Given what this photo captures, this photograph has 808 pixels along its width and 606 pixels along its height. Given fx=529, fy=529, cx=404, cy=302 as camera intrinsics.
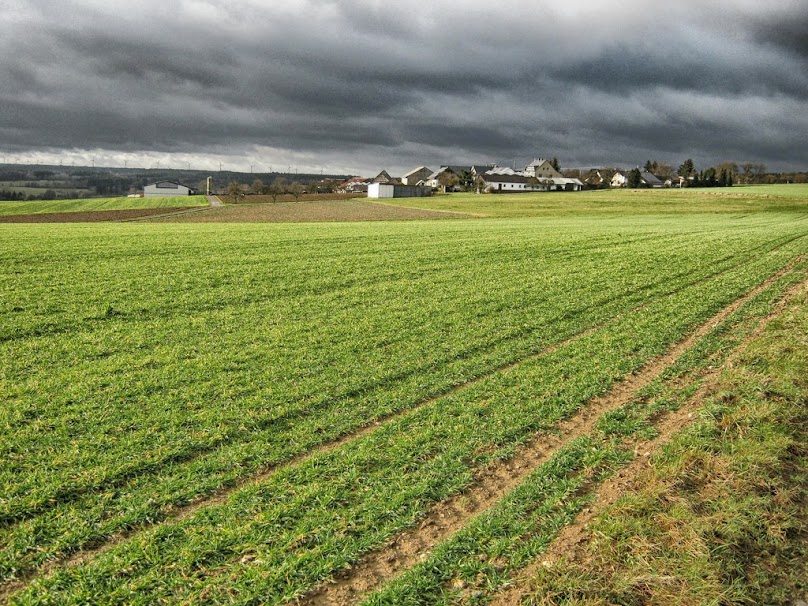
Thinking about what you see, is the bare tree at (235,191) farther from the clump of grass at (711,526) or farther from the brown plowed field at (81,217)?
the clump of grass at (711,526)

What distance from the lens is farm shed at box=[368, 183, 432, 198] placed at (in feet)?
439

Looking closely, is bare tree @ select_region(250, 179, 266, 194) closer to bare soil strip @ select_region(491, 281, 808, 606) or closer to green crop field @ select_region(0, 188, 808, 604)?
green crop field @ select_region(0, 188, 808, 604)

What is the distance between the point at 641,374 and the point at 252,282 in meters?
13.0

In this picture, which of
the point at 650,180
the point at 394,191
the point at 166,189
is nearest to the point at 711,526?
the point at 394,191

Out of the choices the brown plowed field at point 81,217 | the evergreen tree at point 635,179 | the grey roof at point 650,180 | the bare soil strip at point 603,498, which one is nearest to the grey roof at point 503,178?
the evergreen tree at point 635,179

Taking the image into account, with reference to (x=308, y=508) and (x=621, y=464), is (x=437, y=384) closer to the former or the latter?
(x=621, y=464)

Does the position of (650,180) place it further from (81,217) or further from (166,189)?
(81,217)

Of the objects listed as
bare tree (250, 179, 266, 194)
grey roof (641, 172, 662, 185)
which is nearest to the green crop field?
bare tree (250, 179, 266, 194)

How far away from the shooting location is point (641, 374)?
438 inches

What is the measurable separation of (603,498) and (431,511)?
224 centimetres

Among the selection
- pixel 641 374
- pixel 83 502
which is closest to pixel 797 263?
pixel 641 374

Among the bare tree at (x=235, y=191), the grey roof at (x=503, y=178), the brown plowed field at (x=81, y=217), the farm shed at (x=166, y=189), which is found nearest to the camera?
the brown plowed field at (x=81, y=217)

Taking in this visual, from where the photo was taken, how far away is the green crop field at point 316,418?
5582mm

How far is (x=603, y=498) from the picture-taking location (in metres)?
6.78
